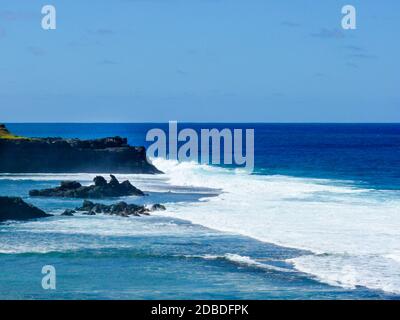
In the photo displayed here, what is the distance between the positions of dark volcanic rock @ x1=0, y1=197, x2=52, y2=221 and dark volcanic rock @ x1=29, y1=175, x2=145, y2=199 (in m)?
12.1

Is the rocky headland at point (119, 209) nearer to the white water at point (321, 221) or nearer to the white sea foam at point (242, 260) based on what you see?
the white water at point (321, 221)

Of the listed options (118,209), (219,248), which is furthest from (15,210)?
(219,248)

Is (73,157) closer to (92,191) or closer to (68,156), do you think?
(68,156)

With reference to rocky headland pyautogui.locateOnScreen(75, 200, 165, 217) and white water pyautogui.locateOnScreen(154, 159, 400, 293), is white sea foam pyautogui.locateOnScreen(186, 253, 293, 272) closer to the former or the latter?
white water pyautogui.locateOnScreen(154, 159, 400, 293)

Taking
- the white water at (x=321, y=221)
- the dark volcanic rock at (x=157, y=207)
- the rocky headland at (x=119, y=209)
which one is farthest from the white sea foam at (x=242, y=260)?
the dark volcanic rock at (x=157, y=207)

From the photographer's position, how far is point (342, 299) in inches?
989

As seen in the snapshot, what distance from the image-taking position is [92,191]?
56.8 m

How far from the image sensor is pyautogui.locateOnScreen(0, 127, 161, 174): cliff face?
76.8m
